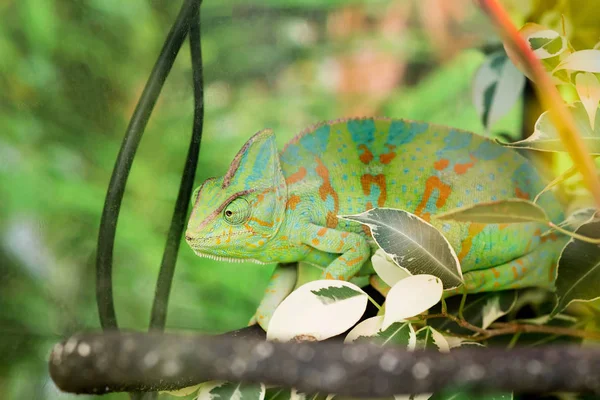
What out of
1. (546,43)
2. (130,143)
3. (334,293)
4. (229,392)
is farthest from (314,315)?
(546,43)

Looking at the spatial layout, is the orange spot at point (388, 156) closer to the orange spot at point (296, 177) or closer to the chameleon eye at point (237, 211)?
the orange spot at point (296, 177)

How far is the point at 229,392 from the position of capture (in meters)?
0.65

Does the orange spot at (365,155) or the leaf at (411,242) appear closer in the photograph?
the leaf at (411,242)

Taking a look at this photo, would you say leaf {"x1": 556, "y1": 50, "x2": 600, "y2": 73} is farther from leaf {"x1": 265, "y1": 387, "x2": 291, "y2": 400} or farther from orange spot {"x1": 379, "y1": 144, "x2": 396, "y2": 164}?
leaf {"x1": 265, "y1": 387, "x2": 291, "y2": 400}

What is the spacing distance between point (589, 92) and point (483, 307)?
336mm

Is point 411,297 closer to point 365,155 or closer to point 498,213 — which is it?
point 498,213

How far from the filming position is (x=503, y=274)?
0.79 m

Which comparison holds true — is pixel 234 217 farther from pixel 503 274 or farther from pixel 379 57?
pixel 379 57

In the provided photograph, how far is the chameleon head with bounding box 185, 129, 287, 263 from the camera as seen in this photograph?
2.26 feet

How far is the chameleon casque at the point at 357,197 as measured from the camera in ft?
2.35

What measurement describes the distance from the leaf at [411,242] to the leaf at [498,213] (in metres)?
0.06

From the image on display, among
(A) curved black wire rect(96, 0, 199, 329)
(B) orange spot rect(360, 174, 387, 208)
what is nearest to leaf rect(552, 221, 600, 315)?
(B) orange spot rect(360, 174, 387, 208)

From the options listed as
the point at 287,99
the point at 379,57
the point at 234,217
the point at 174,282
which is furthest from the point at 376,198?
the point at 379,57

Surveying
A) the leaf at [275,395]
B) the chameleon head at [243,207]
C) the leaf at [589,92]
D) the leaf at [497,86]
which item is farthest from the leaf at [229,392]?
the leaf at [497,86]
